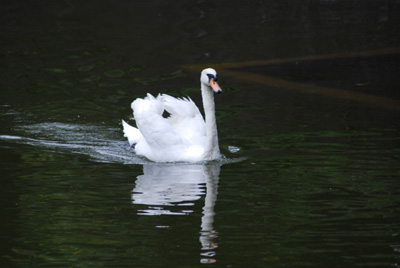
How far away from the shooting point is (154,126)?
1026cm

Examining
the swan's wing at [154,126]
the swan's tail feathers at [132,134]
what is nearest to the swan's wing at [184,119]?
the swan's wing at [154,126]

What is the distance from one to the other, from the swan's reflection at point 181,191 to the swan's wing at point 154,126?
0.34m

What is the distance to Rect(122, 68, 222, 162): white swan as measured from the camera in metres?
9.96

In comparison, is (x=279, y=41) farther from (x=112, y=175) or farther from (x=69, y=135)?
(x=112, y=175)

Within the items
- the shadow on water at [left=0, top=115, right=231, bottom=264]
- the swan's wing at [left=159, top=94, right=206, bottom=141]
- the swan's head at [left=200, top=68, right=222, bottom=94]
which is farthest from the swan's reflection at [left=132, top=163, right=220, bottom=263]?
the swan's head at [left=200, top=68, right=222, bottom=94]

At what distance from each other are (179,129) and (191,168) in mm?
872

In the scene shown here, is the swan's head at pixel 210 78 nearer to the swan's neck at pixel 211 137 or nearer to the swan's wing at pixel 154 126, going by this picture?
the swan's neck at pixel 211 137

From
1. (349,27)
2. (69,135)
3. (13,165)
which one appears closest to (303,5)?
(349,27)

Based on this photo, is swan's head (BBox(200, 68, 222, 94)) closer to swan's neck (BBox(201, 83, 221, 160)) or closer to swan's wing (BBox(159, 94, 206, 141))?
swan's neck (BBox(201, 83, 221, 160))

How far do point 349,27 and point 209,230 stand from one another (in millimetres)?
15195

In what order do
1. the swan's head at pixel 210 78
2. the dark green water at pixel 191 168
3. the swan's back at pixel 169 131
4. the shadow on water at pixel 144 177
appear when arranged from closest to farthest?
the dark green water at pixel 191 168, the shadow on water at pixel 144 177, the swan's head at pixel 210 78, the swan's back at pixel 169 131

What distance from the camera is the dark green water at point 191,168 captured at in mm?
6547

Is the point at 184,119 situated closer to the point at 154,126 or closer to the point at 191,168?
the point at 154,126

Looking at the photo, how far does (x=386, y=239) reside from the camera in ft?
21.7
